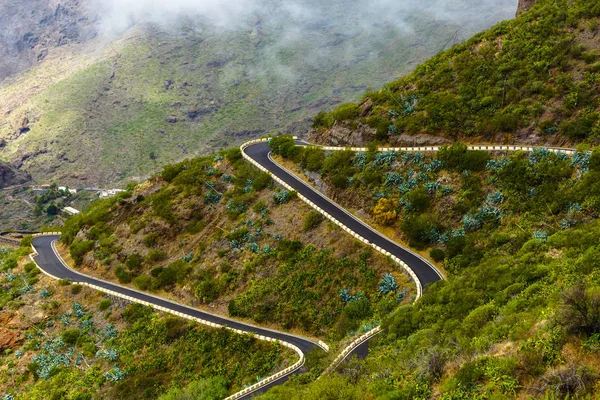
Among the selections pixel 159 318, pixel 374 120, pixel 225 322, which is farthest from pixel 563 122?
pixel 159 318

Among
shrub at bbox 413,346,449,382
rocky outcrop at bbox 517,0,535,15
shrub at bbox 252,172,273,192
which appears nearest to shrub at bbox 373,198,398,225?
shrub at bbox 252,172,273,192

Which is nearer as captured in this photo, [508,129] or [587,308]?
[587,308]

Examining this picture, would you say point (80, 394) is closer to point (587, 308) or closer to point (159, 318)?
point (159, 318)

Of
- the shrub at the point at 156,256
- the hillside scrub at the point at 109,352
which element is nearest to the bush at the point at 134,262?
the shrub at the point at 156,256

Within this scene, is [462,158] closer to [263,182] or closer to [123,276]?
[263,182]

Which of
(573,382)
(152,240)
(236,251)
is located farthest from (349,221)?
(573,382)

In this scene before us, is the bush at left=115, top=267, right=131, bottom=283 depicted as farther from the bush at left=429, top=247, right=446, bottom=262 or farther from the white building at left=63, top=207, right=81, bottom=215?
the white building at left=63, top=207, right=81, bottom=215

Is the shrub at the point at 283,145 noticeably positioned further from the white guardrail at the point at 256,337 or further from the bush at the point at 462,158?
the white guardrail at the point at 256,337
